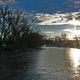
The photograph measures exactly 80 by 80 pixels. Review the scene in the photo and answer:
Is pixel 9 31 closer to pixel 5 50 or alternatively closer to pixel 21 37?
pixel 5 50

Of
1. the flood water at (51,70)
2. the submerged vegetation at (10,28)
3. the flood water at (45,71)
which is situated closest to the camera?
the flood water at (45,71)

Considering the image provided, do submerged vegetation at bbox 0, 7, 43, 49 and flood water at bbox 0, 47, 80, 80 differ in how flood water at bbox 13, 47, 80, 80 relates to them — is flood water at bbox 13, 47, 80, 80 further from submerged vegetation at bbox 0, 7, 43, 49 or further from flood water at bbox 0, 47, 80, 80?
submerged vegetation at bbox 0, 7, 43, 49

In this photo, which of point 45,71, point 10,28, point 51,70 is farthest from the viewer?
point 10,28

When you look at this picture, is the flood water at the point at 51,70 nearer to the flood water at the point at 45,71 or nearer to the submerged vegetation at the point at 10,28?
the flood water at the point at 45,71

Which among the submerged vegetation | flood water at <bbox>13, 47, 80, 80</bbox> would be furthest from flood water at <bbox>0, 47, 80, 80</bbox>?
the submerged vegetation

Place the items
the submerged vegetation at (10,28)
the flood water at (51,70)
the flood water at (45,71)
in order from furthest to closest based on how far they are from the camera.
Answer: the submerged vegetation at (10,28)
the flood water at (51,70)
the flood water at (45,71)

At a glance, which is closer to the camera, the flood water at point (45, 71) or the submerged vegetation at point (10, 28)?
the flood water at point (45, 71)

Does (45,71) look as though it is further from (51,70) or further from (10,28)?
(10,28)

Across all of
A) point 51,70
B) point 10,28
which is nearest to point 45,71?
point 51,70

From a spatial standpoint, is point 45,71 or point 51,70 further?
point 51,70

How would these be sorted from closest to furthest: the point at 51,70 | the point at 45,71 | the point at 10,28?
1. the point at 45,71
2. the point at 51,70
3. the point at 10,28

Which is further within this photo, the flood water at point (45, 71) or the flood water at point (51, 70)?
the flood water at point (51, 70)

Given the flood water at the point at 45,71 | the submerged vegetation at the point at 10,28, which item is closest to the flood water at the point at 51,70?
the flood water at the point at 45,71

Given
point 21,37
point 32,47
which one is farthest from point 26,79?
point 32,47
